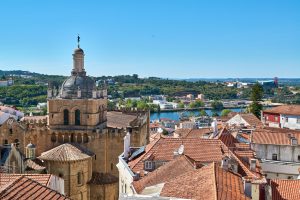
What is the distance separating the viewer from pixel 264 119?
8325 cm

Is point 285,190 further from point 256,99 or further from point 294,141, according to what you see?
point 256,99

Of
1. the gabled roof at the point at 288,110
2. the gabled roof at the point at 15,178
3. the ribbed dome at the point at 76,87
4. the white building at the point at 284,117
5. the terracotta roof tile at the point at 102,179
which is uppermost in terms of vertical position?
the ribbed dome at the point at 76,87

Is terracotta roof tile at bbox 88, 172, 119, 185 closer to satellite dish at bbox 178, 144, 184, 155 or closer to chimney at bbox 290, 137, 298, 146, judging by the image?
satellite dish at bbox 178, 144, 184, 155

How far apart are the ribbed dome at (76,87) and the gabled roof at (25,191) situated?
31013 millimetres

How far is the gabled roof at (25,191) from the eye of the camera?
13.2m

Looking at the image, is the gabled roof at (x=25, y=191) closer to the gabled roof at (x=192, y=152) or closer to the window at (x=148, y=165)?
the gabled roof at (x=192, y=152)

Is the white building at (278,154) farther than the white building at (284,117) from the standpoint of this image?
No

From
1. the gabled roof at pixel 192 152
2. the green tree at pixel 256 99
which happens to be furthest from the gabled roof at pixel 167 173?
the green tree at pixel 256 99

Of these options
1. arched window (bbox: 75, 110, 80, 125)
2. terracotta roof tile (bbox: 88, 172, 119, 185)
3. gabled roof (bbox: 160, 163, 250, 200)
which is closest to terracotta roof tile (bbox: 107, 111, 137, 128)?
arched window (bbox: 75, 110, 80, 125)

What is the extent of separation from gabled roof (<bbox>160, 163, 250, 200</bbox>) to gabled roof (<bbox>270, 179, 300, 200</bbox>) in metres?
4.08

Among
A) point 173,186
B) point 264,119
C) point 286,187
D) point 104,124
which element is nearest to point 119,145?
point 104,124

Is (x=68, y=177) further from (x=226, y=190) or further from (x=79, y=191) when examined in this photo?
(x=226, y=190)

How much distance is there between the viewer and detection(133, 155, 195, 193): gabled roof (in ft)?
83.2

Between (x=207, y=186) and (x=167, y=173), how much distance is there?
5.76 m
